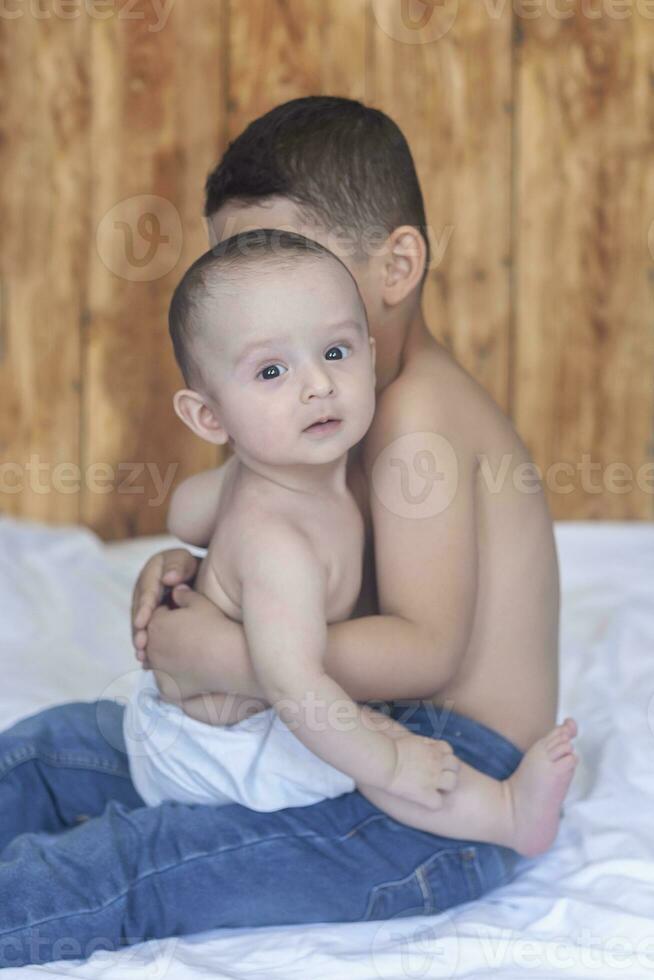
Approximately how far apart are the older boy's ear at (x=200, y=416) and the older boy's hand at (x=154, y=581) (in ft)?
0.59

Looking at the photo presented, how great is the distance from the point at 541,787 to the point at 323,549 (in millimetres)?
251

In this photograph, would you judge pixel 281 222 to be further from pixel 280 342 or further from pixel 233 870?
pixel 233 870

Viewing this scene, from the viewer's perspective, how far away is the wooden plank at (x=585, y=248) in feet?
7.11

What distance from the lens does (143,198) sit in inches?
85.5

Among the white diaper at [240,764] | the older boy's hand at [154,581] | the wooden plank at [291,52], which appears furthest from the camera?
the wooden plank at [291,52]

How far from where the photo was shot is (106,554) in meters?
1.95

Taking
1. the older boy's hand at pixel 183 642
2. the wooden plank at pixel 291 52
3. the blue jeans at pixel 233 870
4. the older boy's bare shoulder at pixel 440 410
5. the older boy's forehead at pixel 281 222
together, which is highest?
the wooden plank at pixel 291 52

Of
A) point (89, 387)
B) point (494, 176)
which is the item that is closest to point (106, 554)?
point (89, 387)

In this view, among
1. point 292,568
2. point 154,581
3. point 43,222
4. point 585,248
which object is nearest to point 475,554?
point 292,568

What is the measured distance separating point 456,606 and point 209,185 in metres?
0.43

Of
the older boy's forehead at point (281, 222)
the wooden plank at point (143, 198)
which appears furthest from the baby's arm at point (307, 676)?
the wooden plank at point (143, 198)

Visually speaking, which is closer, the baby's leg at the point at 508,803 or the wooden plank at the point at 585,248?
the baby's leg at the point at 508,803

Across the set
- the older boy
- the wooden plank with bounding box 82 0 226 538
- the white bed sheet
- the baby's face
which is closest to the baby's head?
the baby's face

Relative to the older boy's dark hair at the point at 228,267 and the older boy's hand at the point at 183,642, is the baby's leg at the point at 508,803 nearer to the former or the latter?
the older boy's hand at the point at 183,642
